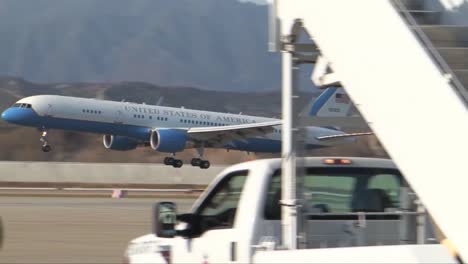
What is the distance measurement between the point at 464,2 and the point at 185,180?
47464mm

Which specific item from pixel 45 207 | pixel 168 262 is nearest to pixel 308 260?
pixel 168 262

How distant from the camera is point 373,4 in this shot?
14.9 ft

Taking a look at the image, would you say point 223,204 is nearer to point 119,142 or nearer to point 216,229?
point 216,229

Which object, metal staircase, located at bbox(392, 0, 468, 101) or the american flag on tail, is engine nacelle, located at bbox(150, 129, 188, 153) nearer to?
the american flag on tail

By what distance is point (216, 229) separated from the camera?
6.31 metres

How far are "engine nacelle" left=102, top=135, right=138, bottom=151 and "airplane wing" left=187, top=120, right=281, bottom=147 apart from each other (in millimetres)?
3232

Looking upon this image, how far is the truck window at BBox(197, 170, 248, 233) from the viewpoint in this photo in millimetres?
6414

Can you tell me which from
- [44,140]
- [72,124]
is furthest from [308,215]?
[44,140]

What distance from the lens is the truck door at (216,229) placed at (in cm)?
591

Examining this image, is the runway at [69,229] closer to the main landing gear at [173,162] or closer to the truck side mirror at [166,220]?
the truck side mirror at [166,220]

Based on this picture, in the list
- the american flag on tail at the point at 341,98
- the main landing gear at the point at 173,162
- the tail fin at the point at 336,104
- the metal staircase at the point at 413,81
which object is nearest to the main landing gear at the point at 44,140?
the main landing gear at the point at 173,162

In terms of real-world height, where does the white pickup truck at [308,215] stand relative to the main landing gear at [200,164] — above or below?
below

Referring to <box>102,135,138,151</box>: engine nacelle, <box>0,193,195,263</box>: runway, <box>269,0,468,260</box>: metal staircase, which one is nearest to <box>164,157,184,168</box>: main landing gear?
<box>102,135,138,151</box>: engine nacelle

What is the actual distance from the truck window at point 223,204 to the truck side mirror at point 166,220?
188 millimetres
